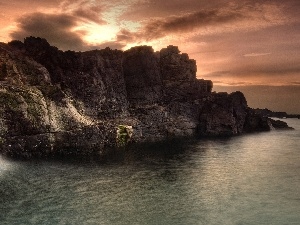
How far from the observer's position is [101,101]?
12662cm

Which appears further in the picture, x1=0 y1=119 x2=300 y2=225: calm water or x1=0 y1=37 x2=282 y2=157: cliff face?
x1=0 y1=37 x2=282 y2=157: cliff face

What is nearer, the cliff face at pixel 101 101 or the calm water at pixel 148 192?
the calm water at pixel 148 192

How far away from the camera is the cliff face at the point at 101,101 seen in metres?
72.6

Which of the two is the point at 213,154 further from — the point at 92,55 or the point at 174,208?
the point at 92,55

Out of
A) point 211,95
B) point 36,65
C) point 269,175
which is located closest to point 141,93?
point 211,95

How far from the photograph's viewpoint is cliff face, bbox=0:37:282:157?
72562 millimetres

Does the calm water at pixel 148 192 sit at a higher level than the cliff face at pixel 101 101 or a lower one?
lower

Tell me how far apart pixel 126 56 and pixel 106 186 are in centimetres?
A: 11032

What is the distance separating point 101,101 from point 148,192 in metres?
84.9

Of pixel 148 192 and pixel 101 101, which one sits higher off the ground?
pixel 101 101

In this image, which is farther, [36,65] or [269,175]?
[36,65]

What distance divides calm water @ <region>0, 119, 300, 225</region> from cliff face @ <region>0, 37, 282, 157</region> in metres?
11.2

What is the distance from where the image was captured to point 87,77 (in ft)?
412

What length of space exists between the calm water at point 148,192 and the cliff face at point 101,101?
36.9 feet
